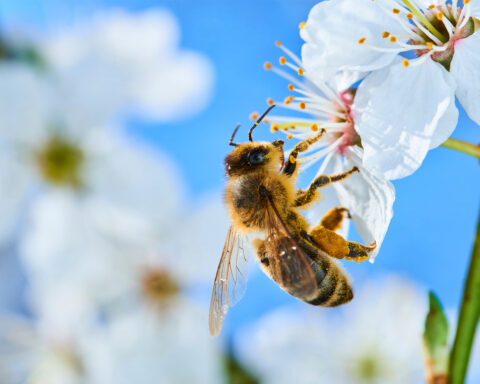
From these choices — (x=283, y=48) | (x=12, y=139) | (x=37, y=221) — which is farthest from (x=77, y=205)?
(x=283, y=48)

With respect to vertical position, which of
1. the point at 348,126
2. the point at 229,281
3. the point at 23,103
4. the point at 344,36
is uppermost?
the point at 344,36

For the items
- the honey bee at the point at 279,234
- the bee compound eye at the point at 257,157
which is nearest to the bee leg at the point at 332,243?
the honey bee at the point at 279,234

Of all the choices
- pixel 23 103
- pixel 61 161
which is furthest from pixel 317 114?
pixel 61 161

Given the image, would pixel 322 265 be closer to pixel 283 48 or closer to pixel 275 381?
pixel 283 48

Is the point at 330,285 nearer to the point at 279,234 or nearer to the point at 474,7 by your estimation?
the point at 279,234

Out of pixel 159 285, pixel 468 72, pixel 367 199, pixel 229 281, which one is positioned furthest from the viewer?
pixel 159 285

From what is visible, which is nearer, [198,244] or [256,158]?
[256,158]
